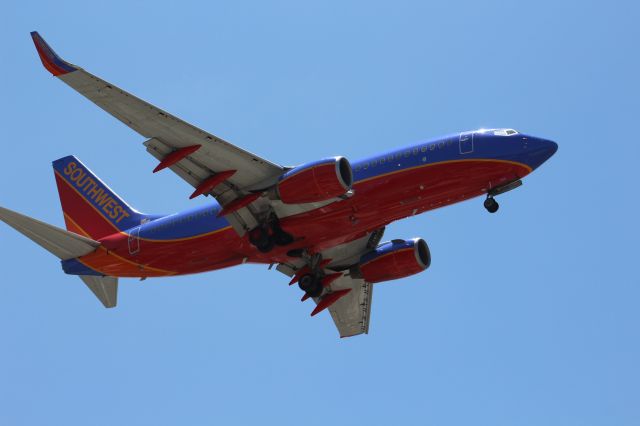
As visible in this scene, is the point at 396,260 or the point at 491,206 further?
the point at 396,260

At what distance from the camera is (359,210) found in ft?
159

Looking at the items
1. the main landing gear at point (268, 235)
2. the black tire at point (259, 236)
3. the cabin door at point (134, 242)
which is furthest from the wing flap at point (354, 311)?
the cabin door at point (134, 242)

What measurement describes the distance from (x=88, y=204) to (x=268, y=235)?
452 inches

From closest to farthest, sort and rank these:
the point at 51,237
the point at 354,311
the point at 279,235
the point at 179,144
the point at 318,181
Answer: the point at 318,181 < the point at 179,144 < the point at 279,235 < the point at 51,237 < the point at 354,311

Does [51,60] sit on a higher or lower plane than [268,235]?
higher

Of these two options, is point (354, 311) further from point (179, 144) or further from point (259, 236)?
point (179, 144)

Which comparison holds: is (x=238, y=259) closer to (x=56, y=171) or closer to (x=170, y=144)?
(x=170, y=144)

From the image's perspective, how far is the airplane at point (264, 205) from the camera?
46.8 m

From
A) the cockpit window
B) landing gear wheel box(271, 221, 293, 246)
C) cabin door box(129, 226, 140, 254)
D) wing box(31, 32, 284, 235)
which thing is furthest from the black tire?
the cockpit window

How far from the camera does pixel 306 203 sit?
1885 inches

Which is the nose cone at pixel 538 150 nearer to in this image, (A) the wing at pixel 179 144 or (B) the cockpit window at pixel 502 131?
(B) the cockpit window at pixel 502 131

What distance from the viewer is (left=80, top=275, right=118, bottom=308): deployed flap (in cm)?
5459

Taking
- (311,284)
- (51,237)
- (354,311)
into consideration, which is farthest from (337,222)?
(51,237)

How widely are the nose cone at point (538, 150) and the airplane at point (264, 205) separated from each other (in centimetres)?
4
